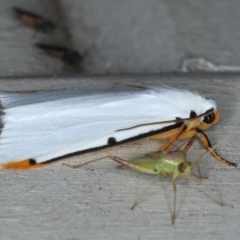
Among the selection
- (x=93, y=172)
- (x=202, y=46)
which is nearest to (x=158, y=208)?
(x=93, y=172)

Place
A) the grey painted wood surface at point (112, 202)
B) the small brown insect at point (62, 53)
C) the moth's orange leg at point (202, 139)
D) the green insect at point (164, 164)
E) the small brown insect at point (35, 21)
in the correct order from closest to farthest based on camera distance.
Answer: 1. the grey painted wood surface at point (112, 202)
2. the green insect at point (164, 164)
3. the moth's orange leg at point (202, 139)
4. the small brown insect at point (62, 53)
5. the small brown insect at point (35, 21)

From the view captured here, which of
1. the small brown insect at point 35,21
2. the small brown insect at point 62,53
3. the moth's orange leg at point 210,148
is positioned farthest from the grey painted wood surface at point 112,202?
the small brown insect at point 35,21

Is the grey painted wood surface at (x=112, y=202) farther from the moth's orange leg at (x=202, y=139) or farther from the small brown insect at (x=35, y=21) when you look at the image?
the small brown insect at (x=35, y=21)

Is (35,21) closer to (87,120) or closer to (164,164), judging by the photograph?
Result: (87,120)

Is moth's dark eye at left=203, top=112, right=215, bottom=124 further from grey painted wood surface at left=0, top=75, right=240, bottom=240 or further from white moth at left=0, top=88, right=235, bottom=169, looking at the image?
grey painted wood surface at left=0, top=75, right=240, bottom=240

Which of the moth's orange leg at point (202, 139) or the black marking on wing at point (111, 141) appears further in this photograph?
the moth's orange leg at point (202, 139)

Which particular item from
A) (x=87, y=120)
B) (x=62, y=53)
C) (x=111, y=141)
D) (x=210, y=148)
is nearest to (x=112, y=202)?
(x=111, y=141)

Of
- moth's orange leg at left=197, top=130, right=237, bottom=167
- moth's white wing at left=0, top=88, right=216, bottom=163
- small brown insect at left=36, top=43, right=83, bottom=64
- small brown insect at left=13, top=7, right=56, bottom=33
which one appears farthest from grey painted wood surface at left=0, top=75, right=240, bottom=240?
small brown insect at left=13, top=7, right=56, bottom=33

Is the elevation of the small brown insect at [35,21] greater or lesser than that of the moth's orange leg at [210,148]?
greater
